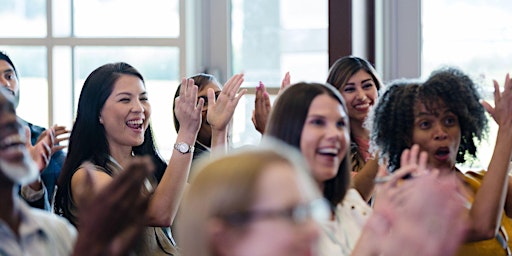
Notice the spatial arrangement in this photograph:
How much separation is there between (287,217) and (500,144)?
1368 millimetres

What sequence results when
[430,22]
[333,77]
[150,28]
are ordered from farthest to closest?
1. [150,28]
2. [430,22]
3. [333,77]

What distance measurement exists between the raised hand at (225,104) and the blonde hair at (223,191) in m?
1.59

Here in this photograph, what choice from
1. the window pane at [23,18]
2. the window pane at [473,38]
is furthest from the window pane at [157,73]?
the window pane at [473,38]

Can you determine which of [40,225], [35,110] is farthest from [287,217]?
[35,110]

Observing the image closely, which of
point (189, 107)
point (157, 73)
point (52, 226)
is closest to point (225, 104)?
point (189, 107)

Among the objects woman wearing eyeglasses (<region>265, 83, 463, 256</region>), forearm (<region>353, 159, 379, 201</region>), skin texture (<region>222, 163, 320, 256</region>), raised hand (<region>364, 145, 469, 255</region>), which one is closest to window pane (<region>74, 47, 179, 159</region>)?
forearm (<region>353, 159, 379, 201</region>)

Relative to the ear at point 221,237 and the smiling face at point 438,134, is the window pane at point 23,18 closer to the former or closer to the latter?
the smiling face at point 438,134

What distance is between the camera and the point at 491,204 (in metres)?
2.56

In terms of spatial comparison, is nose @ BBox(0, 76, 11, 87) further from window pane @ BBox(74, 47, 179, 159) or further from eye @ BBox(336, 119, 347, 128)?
eye @ BBox(336, 119, 347, 128)

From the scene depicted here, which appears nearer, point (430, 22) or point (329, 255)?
point (329, 255)

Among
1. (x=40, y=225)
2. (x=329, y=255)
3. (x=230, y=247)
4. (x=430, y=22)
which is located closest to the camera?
(x=230, y=247)

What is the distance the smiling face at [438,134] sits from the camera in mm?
2693

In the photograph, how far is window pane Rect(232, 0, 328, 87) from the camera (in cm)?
421

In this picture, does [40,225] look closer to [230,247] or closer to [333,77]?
[230,247]
